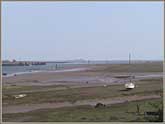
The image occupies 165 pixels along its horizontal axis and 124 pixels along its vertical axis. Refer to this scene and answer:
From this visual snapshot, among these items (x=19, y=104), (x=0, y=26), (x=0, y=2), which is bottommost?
(x=19, y=104)

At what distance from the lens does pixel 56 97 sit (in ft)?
35.0

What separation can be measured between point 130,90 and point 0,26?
9853 mm

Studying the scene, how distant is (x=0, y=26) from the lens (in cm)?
268

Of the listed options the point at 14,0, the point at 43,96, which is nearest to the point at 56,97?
the point at 43,96

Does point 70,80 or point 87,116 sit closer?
point 87,116

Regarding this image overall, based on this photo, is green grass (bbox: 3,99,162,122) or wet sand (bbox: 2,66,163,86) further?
wet sand (bbox: 2,66,163,86)

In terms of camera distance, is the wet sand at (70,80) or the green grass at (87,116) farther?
the wet sand at (70,80)

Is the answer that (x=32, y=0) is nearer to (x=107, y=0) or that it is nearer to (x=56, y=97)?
(x=107, y=0)

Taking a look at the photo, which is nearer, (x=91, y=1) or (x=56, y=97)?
(x=91, y=1)

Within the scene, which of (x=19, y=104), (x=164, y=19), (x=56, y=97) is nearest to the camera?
(x=164, y=19)

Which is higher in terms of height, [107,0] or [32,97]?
[107,0]

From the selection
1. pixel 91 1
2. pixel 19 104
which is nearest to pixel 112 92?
pixel 19 104

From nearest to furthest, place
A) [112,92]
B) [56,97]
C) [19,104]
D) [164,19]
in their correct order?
1. [164,19]
2. [19,104]
3. [56,97]
4. [112,92]

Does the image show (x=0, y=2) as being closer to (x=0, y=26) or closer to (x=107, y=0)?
(x=0, y=26)
